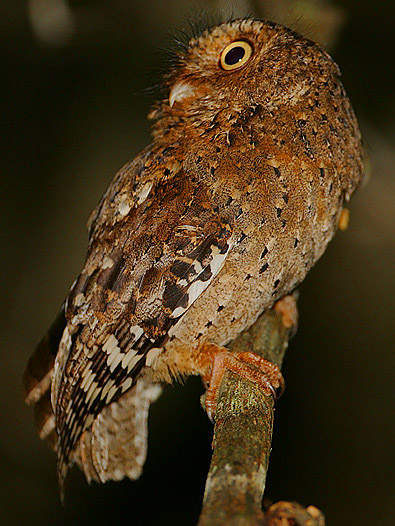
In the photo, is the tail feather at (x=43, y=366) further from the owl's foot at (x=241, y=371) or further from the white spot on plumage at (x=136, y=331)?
the owl's foot at (x=241, y=371)

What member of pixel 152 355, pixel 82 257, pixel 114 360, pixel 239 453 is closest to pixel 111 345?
pixel 114 360

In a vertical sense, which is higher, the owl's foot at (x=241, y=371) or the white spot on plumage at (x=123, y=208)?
the white spot on plumage at (x=123, y=208)

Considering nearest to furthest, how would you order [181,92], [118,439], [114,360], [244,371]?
[244,371] → [114,360] → [181,92] → [118,439]

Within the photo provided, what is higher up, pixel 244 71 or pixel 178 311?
pixel 244 71

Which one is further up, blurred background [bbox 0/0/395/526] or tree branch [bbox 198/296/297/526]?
blurred background [bbox 0/0/395/526]

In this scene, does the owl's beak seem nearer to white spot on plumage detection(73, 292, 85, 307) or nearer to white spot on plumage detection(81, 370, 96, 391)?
white spot on plumage detection(73, 292, 85, 307)

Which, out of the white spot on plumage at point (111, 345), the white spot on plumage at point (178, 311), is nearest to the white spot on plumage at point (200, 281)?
the white spot on plumage at point (178, 311)

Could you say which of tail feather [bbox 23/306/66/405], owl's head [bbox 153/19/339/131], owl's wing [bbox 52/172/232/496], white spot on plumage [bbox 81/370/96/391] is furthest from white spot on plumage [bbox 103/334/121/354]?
owl's head [bbox 153/19/339/131]

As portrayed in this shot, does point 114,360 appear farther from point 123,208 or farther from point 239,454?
point 239,454
